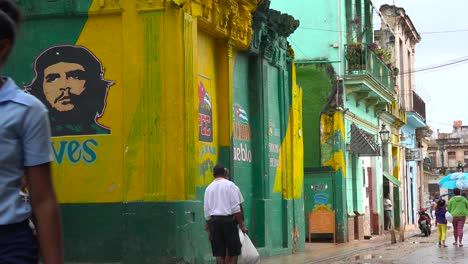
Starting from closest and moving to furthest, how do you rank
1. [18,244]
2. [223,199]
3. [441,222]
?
1. [18,244]
2. [223,199]
3. [441,222]

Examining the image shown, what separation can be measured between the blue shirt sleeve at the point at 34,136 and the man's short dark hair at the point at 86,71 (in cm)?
1017

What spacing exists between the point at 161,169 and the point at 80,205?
5.50 ft

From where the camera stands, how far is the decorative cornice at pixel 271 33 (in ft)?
53.5

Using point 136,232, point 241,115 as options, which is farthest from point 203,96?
point 136,232

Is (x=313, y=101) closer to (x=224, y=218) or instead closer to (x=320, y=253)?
(x=320, y=253)

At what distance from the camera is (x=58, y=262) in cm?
299

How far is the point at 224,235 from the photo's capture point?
10.7 metres

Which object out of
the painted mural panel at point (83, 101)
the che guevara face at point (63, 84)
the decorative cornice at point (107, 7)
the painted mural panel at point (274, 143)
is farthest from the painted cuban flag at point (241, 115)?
the decorative cornice at point (107, 7)

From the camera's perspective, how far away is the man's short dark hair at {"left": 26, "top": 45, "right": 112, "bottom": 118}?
43.1 feet

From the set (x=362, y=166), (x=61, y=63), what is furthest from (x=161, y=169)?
(x=362, y=166)

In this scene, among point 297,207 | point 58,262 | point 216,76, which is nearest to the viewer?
point 58,262

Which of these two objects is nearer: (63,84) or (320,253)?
(63,84)

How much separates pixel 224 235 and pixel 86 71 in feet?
13.7

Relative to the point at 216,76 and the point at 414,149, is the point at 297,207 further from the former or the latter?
the point at 414,149
